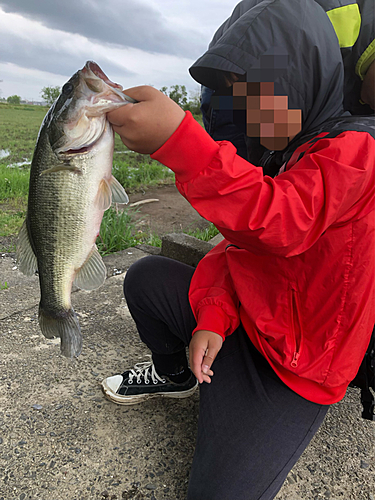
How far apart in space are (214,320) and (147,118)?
3.18 ft

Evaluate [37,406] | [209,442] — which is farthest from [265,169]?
[37,406]

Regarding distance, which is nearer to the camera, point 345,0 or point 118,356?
point 345,0

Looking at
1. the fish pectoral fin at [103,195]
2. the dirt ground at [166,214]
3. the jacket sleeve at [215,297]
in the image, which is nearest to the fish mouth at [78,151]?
the fish pectoral fin at [103,195]

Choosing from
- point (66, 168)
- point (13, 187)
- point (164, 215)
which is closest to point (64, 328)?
point (66, 168)

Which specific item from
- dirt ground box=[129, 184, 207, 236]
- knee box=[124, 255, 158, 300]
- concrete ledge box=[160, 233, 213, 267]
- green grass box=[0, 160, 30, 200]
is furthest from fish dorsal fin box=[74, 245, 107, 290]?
green grass box=[0, 160, 30, 200]

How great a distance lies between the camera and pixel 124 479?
1.71 m

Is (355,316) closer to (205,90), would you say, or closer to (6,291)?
(205,90)

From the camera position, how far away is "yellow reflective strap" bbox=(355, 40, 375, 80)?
5.24 feet

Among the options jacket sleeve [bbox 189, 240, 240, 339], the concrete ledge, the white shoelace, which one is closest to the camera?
jacket sleeve [bbox 189, 240, 240, 339]

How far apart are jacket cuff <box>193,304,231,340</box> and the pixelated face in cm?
77

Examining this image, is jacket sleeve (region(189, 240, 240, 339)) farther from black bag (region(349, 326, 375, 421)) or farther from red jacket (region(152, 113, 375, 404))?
black bag (region(349, 326, 375, 421))

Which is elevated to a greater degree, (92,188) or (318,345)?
(92,188)

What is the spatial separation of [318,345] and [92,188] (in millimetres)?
1048

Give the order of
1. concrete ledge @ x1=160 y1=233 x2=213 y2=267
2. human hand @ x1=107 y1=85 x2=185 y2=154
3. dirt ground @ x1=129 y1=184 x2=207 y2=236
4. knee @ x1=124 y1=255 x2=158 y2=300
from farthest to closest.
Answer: dirt ground @ x1=129 y1=184 x2=207 y2=236 < concrete ledge @ x1=160 y1=233 x2=213 y2=267 < knee @ x1=124 y1=255 x2=158 y2=300 < human hand @ x1=107 y1=85 x2=185 y2=154
